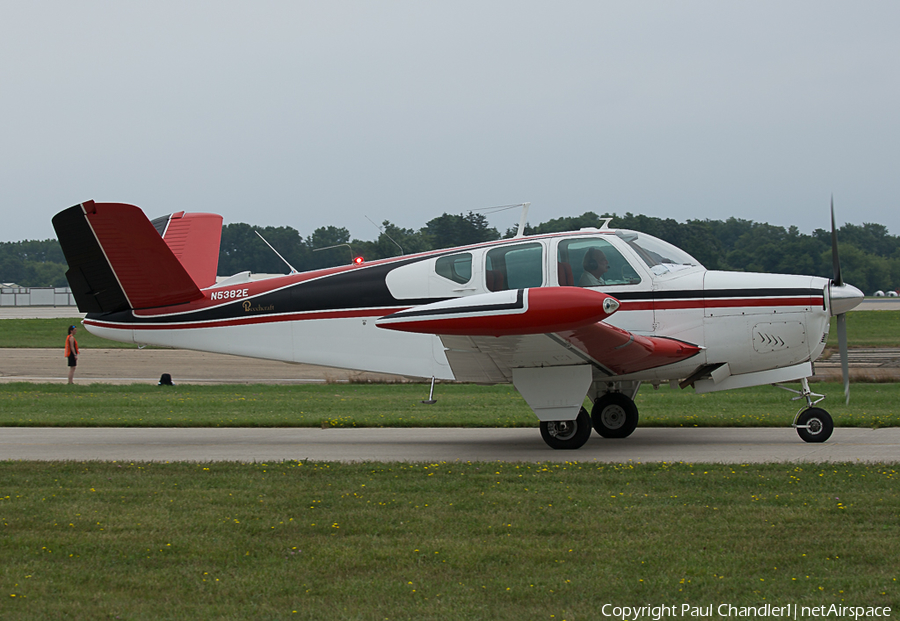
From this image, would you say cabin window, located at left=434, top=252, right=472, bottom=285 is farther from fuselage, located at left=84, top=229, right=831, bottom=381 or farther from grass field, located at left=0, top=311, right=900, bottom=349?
grass field, located at left=0, top=311, right=900, bottom=349

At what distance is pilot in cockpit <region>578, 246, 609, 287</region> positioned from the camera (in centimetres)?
1062

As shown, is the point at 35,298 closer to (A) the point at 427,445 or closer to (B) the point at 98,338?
(B) the point at 98,338

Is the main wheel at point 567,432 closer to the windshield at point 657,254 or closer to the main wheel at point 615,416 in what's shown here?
the main wheel at point 615,416

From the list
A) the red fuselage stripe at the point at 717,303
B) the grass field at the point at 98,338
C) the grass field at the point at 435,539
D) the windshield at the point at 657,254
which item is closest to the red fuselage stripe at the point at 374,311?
the red fuselage stripe at the point at 717,303

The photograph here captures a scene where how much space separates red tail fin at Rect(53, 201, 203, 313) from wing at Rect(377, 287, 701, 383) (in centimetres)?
451

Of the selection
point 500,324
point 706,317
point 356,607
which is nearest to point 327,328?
point 500,324

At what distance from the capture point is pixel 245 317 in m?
12.1

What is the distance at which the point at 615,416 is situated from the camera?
11.8 meters

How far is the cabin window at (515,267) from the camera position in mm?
10648

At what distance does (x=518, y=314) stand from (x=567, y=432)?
2633 millimetres

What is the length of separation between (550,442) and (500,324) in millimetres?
2599

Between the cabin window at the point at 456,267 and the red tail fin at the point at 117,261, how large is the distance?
12.1ft

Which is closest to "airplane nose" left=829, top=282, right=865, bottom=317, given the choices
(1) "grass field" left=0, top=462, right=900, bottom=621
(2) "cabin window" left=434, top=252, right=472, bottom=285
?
(1) "grass field" left=0, top=462, right=900, bottom=621

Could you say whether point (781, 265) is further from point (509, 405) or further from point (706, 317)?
point (706, 317)
